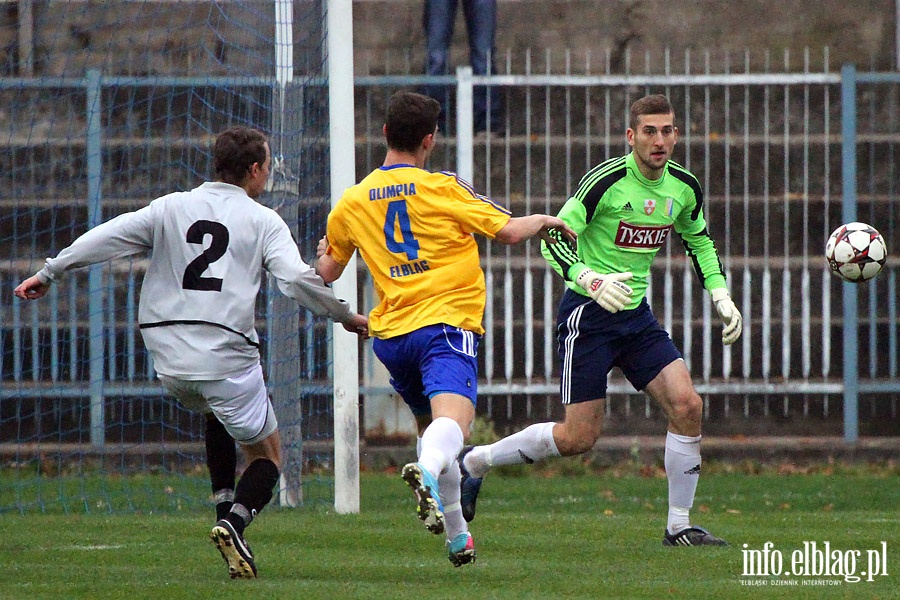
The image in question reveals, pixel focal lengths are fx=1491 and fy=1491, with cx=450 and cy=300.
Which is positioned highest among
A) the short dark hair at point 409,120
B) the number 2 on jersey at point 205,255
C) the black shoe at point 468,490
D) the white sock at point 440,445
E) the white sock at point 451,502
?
the short dark hair at point 409,120

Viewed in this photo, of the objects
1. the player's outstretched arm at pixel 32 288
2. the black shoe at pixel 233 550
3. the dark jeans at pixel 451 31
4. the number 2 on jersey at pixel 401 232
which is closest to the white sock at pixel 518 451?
the number 2 on jersey at pixel 401 232

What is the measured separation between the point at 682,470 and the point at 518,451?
0.85 metres

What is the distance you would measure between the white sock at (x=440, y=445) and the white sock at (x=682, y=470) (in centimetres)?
175

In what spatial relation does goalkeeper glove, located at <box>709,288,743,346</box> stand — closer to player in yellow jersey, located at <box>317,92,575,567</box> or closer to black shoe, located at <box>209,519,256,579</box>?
player in yellow jersey, located at <box>317,92,575,567</box>

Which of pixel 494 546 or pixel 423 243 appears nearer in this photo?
pixel 423 243

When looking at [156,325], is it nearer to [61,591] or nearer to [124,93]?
[61,591]

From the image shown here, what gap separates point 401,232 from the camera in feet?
19.0

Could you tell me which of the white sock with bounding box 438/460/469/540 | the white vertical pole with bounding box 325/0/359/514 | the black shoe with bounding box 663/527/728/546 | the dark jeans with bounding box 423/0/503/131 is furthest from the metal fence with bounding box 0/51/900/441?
the white sock with bounding box 438/460/469/540

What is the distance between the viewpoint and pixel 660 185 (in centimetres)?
713

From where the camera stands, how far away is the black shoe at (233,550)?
5609 millimetres

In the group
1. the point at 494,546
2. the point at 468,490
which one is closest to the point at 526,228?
the point at 494,546

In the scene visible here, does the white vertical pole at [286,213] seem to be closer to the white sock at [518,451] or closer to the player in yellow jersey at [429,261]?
the white sock at [518,451]

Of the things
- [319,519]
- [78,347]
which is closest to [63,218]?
[78,347]

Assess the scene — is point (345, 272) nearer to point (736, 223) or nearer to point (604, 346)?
point (604, 346)
